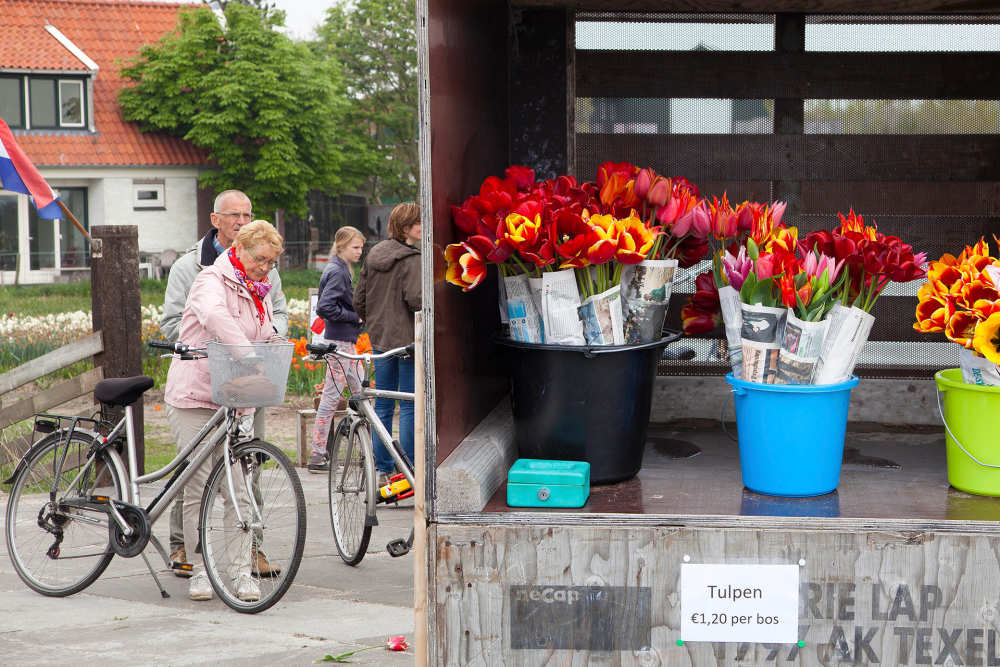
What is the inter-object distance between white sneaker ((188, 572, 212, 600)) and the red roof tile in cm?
2895

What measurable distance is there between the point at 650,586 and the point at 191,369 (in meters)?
2.83

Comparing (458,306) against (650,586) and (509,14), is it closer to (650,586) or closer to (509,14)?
(650,586)

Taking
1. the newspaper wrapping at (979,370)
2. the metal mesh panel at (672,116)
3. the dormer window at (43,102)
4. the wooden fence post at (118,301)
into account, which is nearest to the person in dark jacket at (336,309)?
the wooden fence post at (118,301)

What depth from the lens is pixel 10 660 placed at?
3.98 meters

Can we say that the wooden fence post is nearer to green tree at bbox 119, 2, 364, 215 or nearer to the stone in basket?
the stone in basket

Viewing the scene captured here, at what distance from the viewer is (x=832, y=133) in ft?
12.3

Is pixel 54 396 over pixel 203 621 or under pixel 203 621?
over

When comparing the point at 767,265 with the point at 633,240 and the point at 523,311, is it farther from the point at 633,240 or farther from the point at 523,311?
the point at 523,311

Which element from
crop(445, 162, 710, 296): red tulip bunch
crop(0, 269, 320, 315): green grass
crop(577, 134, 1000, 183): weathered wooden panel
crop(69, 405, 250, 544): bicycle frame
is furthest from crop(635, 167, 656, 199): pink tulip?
crop(0, 269, 320, 315): green grass

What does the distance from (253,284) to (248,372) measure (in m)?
0.49

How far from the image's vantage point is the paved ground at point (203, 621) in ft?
13.3

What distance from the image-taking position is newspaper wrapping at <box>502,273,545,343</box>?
2.78m

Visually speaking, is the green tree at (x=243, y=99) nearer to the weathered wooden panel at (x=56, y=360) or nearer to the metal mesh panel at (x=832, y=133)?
the weathered wooden panel at (x=56, y=360)

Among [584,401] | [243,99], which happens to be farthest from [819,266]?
[243,99]
